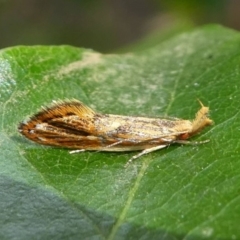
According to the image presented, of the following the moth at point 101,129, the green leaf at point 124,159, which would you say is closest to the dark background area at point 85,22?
the green leaf at point 124,159

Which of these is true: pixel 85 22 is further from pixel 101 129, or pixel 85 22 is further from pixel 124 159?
pixel 124 159

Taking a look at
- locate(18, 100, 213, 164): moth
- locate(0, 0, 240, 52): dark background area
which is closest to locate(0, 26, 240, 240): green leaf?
locate(18, 100, 213, 164): moth

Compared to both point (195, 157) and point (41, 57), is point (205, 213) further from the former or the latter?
point (41, 57)

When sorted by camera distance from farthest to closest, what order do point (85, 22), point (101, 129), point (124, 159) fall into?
1. point (85, 22)
2. point (101, 129)
3. point (124, 159)

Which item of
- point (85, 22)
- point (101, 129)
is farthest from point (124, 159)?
point (85, 22)

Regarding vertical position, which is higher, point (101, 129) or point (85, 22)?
point (85, 22)

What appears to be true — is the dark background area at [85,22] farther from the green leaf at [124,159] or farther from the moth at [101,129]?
the moth at [101,129]

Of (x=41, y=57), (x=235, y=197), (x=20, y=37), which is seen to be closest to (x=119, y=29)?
(x=20, y=37)
